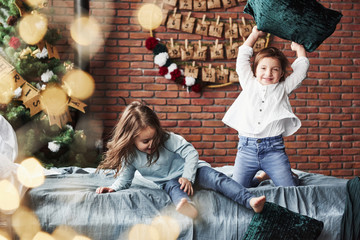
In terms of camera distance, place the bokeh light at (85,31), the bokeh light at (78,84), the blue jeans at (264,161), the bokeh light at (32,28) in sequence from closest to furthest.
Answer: the blue jeans at (264,161) < the bokeh light at (32,28) < the bokeh light at (78,84) < the bokeh light at (85,31)

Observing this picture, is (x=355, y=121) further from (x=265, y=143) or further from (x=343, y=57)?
(x=265, y=143)

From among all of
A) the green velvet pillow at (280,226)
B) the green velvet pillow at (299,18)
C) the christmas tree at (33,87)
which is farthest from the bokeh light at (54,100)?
the green velvet pillow at (280,226)

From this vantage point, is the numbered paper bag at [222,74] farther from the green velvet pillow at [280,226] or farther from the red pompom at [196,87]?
the green velvet pillow at [280,226]

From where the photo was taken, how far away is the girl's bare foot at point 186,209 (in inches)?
62.7

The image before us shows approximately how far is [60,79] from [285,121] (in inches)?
76.9

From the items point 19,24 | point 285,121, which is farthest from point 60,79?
point 285,121

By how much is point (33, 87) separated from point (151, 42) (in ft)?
3.68

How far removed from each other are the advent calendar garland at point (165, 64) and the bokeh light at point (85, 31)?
487mm

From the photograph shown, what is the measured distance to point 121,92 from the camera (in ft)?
11.0

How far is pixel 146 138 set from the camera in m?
1.82

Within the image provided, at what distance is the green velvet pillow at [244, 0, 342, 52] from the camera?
1804mm

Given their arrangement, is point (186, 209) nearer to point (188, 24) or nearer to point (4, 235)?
point (4, 235)

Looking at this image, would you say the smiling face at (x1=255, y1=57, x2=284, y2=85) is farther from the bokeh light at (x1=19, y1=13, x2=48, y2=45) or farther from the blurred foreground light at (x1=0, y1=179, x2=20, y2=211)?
the bokeh light at (x1=19, y1=13, x2=48, y2=45)

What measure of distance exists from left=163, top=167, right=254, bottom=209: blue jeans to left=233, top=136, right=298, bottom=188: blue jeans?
27 cm
